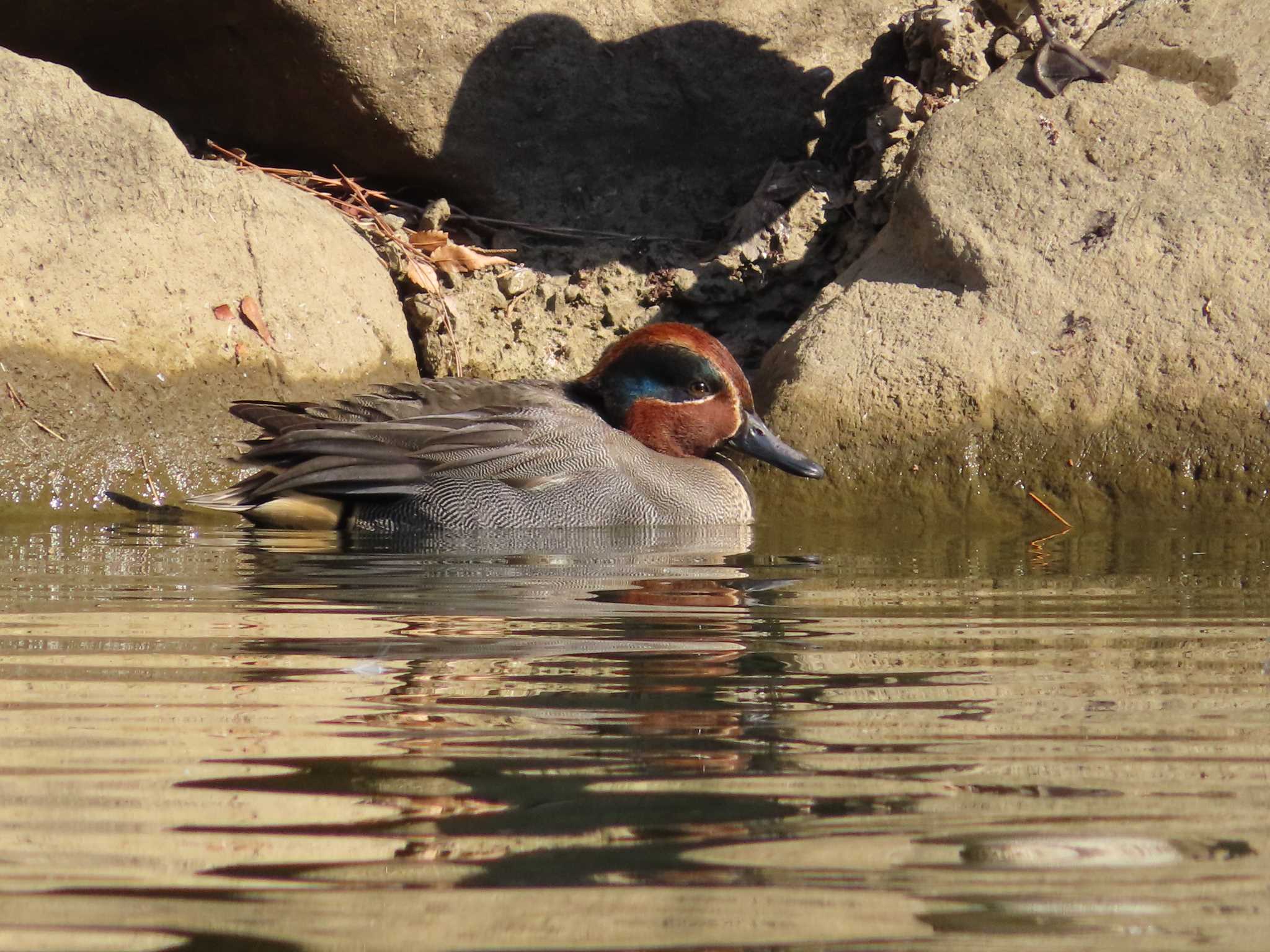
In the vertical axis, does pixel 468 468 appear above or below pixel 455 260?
below

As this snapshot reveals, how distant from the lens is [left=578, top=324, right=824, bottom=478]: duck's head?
648 centimetres

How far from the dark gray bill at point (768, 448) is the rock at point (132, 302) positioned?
1.90 m

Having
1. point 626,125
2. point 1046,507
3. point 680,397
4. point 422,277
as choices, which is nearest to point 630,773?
point 680,397

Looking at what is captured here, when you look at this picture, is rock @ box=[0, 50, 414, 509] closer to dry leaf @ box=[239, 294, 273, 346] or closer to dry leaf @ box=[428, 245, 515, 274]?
dry leaf @ box=[239, 294, 273, 346]

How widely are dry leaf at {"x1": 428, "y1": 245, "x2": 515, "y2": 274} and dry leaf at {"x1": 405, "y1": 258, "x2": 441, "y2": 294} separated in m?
0.18

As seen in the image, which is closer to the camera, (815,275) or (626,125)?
(815,275)

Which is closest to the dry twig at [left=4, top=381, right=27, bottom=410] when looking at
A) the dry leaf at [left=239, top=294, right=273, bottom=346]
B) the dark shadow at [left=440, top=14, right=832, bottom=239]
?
the dry leaf at [left=239, top=294, right=273, bottom=346]

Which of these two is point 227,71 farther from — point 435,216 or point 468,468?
point 468,468

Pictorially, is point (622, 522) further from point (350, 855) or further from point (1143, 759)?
point (350, 855)

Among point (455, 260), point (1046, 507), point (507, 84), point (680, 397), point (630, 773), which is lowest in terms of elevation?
point (630, 773)

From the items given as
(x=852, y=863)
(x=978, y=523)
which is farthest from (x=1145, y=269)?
(x=852, y=863)

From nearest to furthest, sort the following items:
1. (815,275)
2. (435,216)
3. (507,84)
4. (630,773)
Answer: (630,773) → (815,275) → (435,216) → (507,84)

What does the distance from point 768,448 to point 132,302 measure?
8.67 feet

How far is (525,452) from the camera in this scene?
591 centimetres
